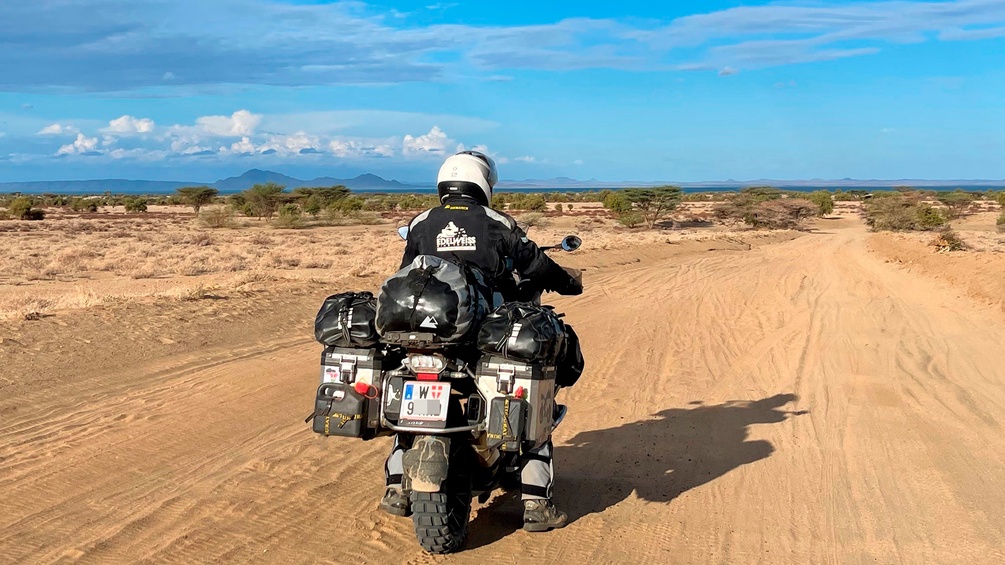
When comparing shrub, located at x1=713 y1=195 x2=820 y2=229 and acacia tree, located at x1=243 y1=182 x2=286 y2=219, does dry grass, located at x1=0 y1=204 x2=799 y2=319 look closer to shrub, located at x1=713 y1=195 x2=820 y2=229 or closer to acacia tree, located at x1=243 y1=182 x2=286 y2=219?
acacia tree, located at x1=243 y1=182 x2=286 y2=219

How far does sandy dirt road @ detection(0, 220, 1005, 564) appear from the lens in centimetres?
494

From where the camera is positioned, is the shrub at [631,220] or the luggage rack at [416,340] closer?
the luggage rack at [416,340]

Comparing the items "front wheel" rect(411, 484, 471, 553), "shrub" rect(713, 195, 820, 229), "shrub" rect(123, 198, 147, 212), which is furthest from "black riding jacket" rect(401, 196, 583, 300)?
"shrub" rect(123, 198, 147, 212)

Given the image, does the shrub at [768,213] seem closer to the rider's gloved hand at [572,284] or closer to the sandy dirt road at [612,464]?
the sandy dirt road at [612,464]

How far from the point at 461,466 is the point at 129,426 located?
151 inches

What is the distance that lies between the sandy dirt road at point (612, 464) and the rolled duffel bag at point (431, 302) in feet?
4.18

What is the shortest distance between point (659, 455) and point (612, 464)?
0.49m

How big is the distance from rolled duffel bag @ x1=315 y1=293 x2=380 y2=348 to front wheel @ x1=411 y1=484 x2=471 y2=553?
2.75ft

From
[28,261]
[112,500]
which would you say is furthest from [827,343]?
[28,261]

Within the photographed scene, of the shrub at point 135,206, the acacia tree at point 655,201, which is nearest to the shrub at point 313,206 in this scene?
the shrub at point 135,206

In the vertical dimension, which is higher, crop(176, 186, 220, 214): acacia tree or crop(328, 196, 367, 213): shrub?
crop(176, 186, 220, 214): acacia tree

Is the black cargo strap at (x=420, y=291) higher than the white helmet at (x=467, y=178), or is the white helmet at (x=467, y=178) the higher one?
the white helmet at (x=467, y=178)

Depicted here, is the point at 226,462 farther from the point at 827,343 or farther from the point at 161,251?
the point at 161,251

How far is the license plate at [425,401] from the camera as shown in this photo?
4.47 metres
